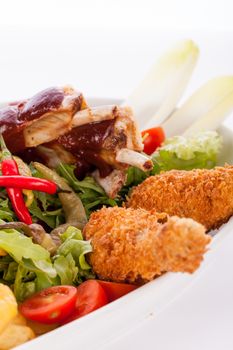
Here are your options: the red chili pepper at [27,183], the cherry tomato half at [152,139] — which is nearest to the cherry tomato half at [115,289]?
the red chili pepper at [27,183]

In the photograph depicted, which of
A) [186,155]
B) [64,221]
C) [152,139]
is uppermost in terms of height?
[186,155]

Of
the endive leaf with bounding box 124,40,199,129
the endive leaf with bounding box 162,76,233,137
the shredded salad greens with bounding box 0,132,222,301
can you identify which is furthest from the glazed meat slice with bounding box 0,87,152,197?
the endive leaf with bounding box 124,40,199,129

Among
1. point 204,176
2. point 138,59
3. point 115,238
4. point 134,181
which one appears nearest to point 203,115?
point 134,181

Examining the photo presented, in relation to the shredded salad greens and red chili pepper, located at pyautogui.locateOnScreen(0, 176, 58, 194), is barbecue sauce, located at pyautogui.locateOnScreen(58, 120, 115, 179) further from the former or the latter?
red chili pepper, located at pyautogui.locateOnScreen(0, 176, 58, 194)

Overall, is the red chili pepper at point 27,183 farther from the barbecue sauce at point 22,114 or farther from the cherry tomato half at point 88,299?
the cherry tomato half at point 88,299

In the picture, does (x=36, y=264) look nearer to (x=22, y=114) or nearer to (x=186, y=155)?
(x=22, y=114)

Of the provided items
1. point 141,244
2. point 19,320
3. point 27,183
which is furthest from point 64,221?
point 19,320
